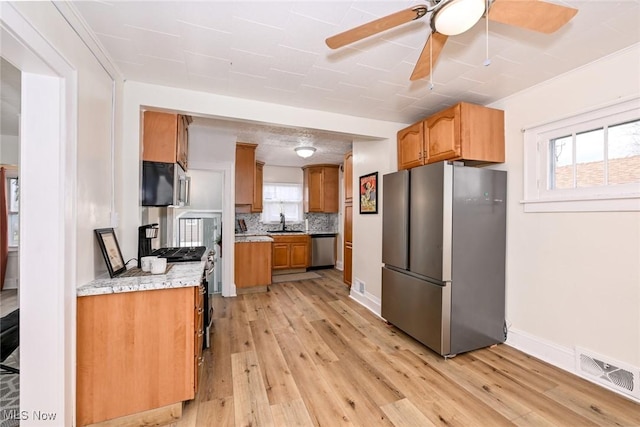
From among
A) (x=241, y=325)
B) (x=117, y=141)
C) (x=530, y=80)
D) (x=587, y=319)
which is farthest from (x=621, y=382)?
(x=117, y=141)

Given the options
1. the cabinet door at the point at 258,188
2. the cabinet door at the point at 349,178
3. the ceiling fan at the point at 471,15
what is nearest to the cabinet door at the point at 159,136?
the ceiling fan at the point at 471,15

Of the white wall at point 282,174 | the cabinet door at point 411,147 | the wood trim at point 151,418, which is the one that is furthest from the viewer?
the white wall at point 282,174

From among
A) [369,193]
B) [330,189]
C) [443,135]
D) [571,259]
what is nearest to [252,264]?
[369,193]

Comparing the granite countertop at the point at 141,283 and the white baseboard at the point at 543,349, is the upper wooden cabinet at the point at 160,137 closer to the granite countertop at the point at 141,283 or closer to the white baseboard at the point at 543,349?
the granite countertop at the point at 141,283

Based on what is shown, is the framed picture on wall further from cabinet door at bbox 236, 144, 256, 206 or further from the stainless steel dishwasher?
the stainless steel dishwasher

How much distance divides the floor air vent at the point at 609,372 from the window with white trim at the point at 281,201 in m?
5.40

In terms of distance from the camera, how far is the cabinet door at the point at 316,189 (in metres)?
6.23

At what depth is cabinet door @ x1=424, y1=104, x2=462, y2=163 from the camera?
2451mm

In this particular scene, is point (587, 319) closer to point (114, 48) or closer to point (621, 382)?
point (621, 382)

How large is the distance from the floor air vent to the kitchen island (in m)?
2.90

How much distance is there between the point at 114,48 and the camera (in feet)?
5.96

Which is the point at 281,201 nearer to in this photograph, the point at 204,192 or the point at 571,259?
the point at 204,192

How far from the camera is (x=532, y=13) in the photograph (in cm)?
122

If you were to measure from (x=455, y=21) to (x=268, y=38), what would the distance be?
1.12 m
